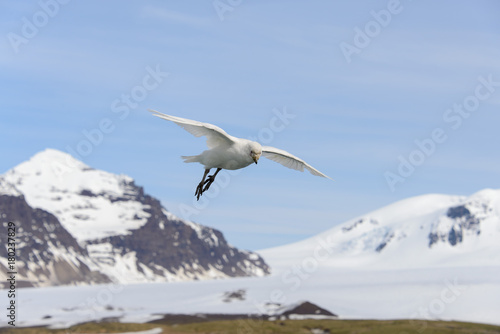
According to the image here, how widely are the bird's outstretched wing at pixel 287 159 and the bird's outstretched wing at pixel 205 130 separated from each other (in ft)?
10.3

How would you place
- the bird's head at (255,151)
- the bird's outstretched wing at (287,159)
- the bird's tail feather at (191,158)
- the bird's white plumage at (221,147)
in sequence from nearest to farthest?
the bird's head at (255,151)
the bird's white plumage at (221,147)
the bird's tail feather at (191,158)
the bird's outstretched wing at (287,159)

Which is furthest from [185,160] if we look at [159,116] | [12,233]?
[12,233]

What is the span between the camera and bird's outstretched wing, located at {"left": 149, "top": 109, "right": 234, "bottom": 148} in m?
32.8

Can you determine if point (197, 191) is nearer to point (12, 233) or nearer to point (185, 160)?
point (185, 160)

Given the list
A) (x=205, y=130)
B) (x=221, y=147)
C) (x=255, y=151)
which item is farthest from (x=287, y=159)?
(x=205, y=130)

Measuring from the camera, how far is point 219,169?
1366 inches

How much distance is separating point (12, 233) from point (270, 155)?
30.1 metres

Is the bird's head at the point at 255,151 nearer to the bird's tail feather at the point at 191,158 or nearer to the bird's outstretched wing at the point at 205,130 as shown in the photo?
the bird's outstretched wing at the point at 205,130

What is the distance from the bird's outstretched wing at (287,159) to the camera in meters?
36.7

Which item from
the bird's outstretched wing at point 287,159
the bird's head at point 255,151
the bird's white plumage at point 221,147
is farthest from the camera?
the bird's outstretched wing at point 287,159

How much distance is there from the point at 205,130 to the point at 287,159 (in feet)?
18.2

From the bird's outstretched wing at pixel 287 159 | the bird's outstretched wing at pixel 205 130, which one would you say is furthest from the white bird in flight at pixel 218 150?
the bird's outstretched wing at pixel 287 159

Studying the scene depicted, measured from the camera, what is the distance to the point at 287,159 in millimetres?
37469

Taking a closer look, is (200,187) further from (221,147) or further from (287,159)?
(287,159)
